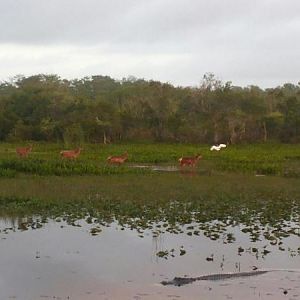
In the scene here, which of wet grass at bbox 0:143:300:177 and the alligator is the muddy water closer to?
the alligator

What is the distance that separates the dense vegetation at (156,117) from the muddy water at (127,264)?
119 ft

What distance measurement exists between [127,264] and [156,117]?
139 ft

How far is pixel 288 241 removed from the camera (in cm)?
1280

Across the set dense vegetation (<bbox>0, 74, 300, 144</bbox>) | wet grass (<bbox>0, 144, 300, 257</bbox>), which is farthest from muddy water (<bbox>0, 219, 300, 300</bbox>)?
dense vegetation (<bbox>0, 74, 300, 144</bbox>)

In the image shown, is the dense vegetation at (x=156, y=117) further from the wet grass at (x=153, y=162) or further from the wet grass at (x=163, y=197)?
the wet grass at (x=163, y=197)

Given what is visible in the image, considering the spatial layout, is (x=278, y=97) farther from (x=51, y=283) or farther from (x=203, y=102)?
(x=51, y=283)

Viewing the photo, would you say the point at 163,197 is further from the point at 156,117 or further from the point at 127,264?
the point at 156,117

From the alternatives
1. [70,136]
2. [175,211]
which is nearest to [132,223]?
[175,211]

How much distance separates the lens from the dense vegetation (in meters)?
50.8

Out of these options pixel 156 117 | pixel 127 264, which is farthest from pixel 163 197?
pixel 156 117

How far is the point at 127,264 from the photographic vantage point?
10.9 meters

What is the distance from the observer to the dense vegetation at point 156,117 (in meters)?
50.8

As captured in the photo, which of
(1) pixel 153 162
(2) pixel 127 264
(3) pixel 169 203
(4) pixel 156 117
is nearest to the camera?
(2) pixel 127 264

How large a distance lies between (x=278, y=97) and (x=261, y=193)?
123 ft
